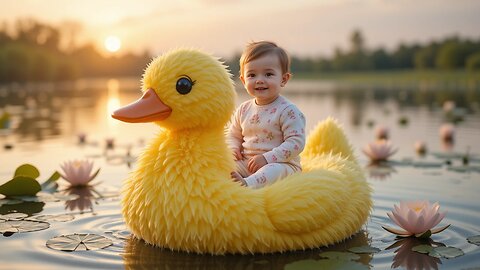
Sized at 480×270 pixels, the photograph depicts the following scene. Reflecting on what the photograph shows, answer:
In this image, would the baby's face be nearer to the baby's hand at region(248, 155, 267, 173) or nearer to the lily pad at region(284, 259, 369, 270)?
the baby's hand at region(248, 155, 267, 173)

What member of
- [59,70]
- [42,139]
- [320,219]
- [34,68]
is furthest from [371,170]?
[59,70]

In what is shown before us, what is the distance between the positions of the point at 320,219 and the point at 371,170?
10.9 ft

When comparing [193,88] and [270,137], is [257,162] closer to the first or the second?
[270,137]

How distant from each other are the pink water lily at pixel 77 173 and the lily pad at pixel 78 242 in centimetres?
177

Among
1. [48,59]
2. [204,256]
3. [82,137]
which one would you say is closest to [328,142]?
[204,256]

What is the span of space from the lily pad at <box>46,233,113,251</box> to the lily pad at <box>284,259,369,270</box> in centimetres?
112

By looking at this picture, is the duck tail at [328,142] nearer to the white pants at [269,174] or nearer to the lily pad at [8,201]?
the white pants at [269,174]

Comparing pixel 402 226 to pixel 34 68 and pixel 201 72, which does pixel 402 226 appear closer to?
pixel 201 72

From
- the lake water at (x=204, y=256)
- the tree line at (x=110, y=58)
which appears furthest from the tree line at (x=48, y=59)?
the lake water at (x=204, y=256)

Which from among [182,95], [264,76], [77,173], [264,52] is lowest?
[77,173]

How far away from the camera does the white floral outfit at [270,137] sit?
11.5 feet

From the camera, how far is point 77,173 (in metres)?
5.19

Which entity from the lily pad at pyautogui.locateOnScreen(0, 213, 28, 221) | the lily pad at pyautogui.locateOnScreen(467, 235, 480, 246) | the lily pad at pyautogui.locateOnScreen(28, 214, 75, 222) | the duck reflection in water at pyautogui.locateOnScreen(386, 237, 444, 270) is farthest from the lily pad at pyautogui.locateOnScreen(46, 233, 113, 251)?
the lily pad at pyautogui.locateOnScreen(467, 235, 480, 246)

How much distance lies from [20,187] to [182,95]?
2146mm
